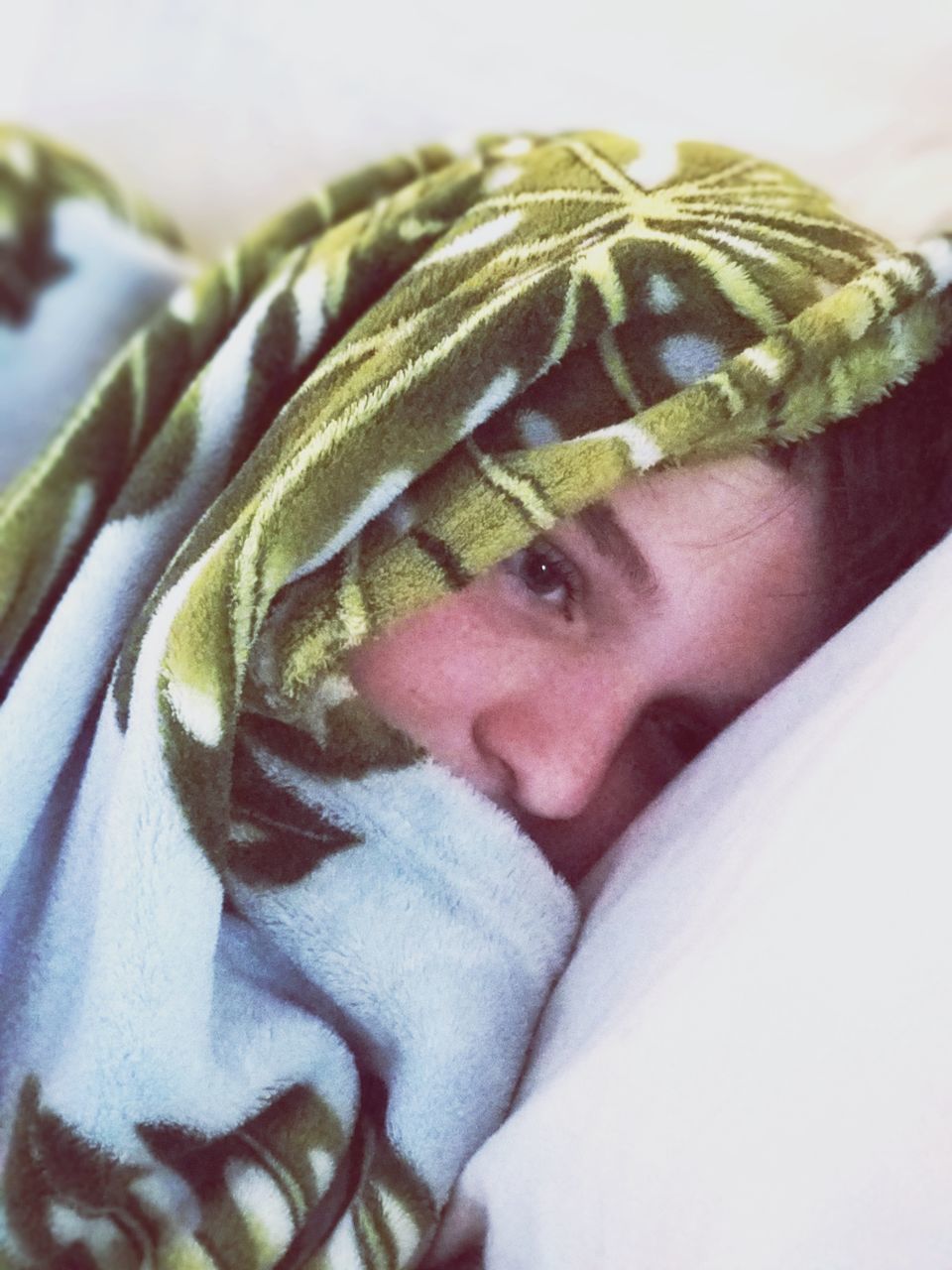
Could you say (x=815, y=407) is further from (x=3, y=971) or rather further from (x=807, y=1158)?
(x=3, y=971)

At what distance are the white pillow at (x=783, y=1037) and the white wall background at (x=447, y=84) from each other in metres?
0.36

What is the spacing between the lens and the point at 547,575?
0.54 metres

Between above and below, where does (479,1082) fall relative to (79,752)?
below

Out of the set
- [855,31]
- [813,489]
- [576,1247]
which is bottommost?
[576,1247]

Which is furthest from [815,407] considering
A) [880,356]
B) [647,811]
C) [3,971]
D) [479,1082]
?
[3,971]

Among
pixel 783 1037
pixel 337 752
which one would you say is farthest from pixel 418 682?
pixel 783 1037

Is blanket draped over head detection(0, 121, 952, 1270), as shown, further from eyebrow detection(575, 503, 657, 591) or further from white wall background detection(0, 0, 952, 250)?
white wall background detection(0, 0, 952, 250)

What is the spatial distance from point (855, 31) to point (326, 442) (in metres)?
0.54

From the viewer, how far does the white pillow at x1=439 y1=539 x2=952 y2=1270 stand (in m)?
0.37

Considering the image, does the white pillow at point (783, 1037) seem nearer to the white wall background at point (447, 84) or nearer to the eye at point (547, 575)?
the eye at point (547, 575)

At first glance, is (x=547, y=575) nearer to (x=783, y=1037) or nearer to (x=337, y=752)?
(x=337, y=752)

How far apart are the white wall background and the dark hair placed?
5.2 inches

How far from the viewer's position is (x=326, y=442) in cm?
50

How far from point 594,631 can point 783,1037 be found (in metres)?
0.22
